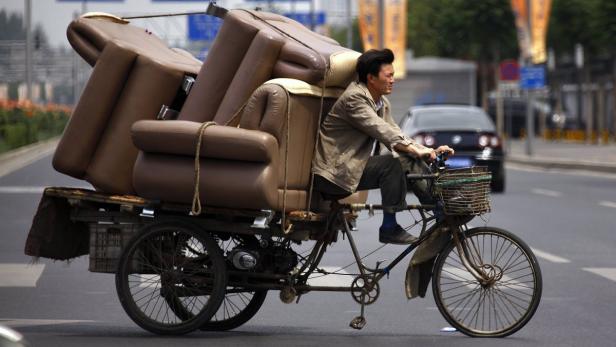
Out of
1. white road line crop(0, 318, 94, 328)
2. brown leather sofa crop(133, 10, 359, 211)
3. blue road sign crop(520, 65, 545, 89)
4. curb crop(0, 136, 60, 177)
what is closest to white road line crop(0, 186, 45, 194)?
curb crop(0, 136, 60, 177)

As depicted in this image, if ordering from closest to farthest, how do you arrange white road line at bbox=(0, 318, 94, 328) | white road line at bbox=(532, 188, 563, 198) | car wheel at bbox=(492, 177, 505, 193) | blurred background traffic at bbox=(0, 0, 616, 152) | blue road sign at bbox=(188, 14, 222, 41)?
white road line at bbox=(0, 318, 94, 328)
white road line at bbox=(532, 188, 563, 198)
car wheel at bbox=(492, 177, 505, 193)
blurred background traffic at bbox=(0, 0, 616, 152)
blue road sign at bbox=(188, 14, 222, 41)

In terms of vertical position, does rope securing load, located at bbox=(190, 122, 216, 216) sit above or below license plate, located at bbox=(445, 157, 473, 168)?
above

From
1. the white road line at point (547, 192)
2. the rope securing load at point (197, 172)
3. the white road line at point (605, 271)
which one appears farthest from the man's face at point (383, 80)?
the white road line at point (547, 192)

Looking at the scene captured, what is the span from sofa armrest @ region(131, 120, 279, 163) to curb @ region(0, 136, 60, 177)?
23.7 meters

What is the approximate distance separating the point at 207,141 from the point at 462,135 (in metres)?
18.3

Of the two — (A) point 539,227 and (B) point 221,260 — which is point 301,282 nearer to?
(B) point 221,260

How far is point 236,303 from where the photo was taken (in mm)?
9445

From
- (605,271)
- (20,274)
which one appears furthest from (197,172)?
(605,271)

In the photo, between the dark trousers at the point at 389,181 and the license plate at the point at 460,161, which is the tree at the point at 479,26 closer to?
the license plate at the point at 460,161

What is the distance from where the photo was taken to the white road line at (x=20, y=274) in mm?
12241

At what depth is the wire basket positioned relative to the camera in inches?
334

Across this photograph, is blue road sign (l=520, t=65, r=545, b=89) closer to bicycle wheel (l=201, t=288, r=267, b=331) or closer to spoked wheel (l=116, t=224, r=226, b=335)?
bicycle wheel (l=201, t=288, r=267, b=331)

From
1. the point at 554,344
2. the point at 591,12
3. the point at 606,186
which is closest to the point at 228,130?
the point at 554,344

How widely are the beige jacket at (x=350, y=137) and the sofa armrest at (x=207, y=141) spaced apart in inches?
13.6
